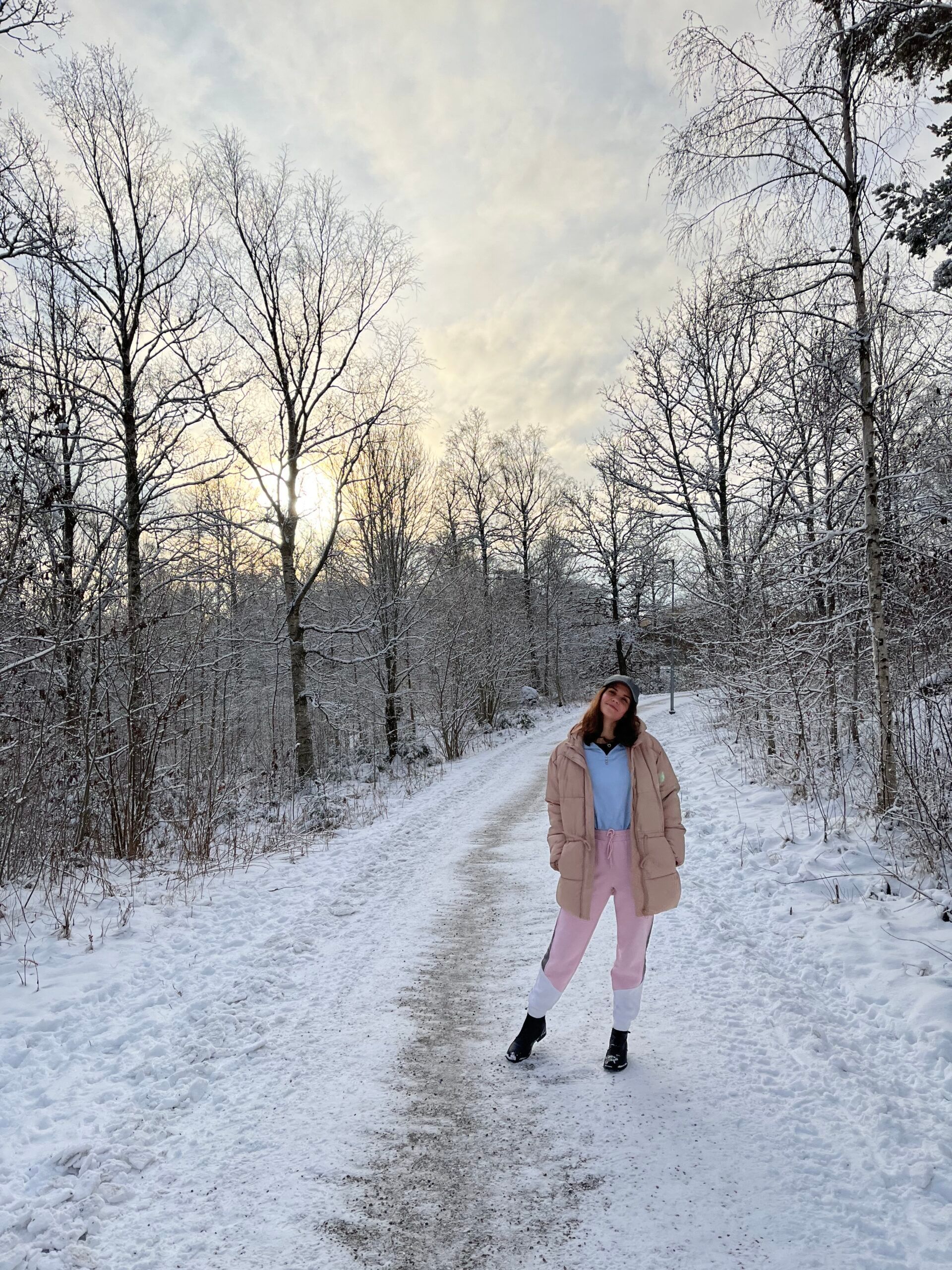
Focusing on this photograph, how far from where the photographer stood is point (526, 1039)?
3451 mm

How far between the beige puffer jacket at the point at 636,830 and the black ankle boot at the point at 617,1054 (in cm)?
64

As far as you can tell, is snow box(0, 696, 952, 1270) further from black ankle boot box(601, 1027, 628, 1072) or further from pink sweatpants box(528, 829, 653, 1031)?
pink sweatpants box(528, 829, 653, 1031)

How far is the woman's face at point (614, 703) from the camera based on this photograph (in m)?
3.43

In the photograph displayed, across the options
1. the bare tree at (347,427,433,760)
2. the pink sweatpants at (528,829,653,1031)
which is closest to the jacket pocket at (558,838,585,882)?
the pink sweatpants at (528,829,653,1031)

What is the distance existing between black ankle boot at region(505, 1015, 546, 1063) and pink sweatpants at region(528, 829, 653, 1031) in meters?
0.05

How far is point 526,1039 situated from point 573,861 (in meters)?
1.01

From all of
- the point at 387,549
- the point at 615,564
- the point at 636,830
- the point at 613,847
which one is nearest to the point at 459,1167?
the point at 613,847

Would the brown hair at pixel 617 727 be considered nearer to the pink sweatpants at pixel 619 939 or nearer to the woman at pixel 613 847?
the woman at pixel 613 847

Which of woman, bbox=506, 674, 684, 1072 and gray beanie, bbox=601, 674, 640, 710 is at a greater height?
gray beanie, bbox=601, 674, 640, 710

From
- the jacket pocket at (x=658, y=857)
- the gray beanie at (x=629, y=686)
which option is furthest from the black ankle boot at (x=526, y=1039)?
the gray beanie at (x=629, y=686)

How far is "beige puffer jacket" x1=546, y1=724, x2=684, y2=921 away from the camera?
331cm

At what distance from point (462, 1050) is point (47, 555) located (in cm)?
604

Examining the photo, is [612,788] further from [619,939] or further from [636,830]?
[619,939]

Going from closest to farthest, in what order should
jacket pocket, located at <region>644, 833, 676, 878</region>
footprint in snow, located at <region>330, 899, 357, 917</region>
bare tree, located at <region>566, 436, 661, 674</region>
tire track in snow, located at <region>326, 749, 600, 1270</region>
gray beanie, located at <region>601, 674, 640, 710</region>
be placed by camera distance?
tire track in snow, located at <region>326, 749, 600, 1270</region> < jacket pocket, located at <region>644, 833, 676, 878</region> < gray beanie, located at <region>601, 674, 640, 710</region> < footprint in snow, located at <region>330, 899, 357, 917</region> < bare tree, located at <region>566, 436, 661, 674</region>
